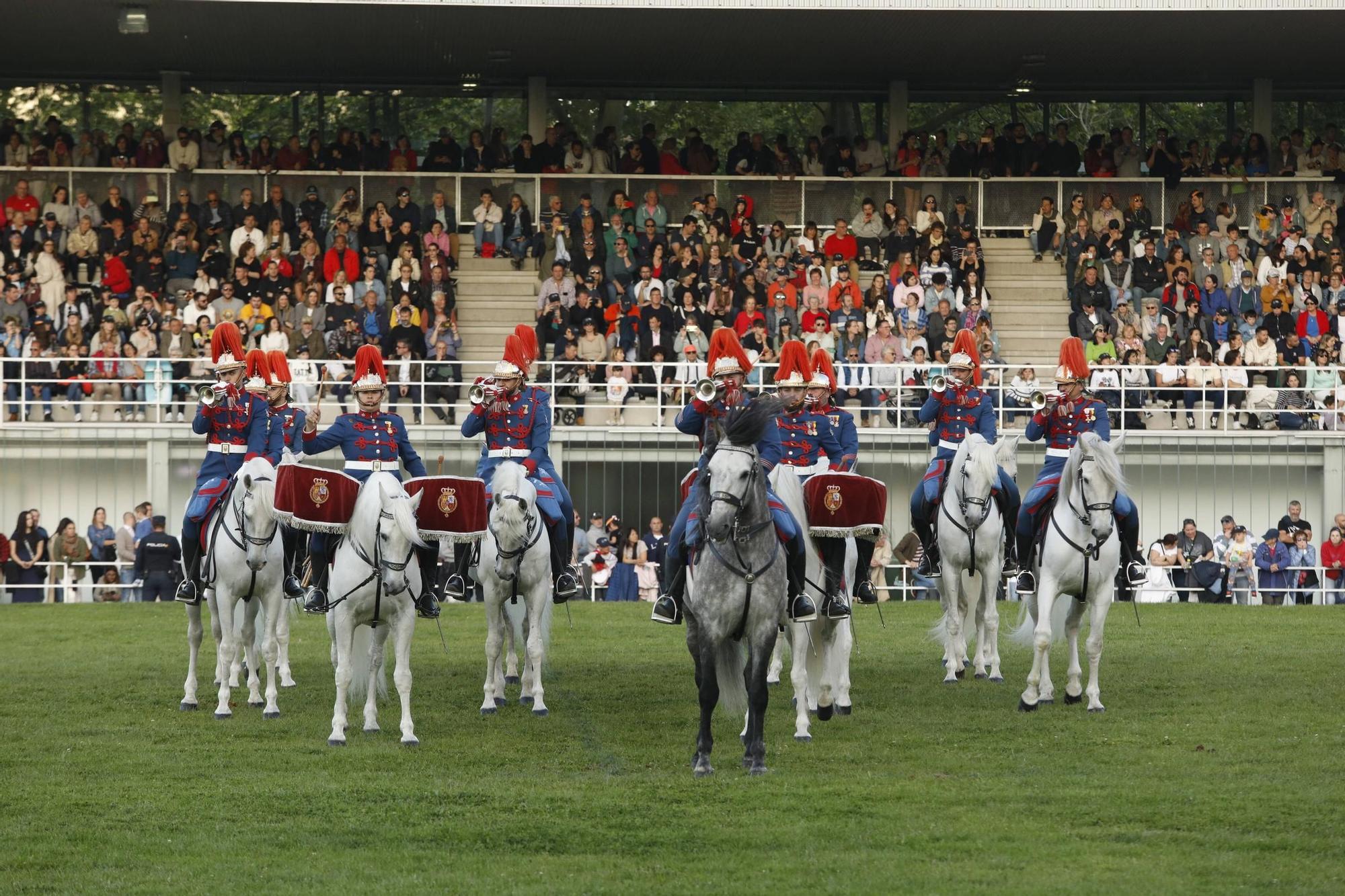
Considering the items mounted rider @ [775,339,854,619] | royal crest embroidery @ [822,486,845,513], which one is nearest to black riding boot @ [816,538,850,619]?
royal crest embroidery @ [822,486,845,513]

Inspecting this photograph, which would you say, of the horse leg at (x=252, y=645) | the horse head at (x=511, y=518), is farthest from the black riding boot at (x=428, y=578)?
the horse leg at (x=252, y=645)

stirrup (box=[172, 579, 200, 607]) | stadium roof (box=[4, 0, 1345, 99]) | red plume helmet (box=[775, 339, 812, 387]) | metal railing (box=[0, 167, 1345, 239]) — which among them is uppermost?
stadium roof (box=[4, 0, 1345, 99])

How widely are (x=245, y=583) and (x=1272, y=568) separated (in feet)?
54.8

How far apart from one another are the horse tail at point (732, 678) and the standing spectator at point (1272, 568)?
642 inches

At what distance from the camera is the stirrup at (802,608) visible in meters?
12.6

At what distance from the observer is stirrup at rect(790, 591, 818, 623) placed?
12602mm

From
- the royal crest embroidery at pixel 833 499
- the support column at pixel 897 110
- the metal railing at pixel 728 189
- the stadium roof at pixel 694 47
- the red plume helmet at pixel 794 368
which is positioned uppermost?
the stadium roof at pixel 694 47

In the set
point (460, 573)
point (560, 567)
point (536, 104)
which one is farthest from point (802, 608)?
point (536, 104)

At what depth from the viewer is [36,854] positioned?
10.1 meters

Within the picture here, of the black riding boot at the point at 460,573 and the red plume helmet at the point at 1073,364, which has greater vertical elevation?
the red plume helmet at the point at 1073,364

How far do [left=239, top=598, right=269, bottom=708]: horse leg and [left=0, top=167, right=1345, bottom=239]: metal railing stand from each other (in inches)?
709

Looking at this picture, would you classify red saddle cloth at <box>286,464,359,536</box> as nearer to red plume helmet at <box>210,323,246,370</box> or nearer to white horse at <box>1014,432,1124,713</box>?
red plume helmet at <box>210,323,246,370</box>

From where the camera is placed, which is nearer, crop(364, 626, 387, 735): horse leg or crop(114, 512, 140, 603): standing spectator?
crop(364, 626, 387, 735): horse leg

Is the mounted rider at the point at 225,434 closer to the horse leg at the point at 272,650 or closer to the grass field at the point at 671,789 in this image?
the horse leg at the point at 272,650
